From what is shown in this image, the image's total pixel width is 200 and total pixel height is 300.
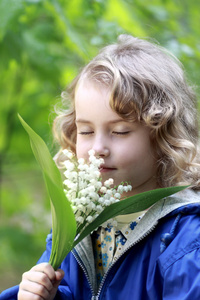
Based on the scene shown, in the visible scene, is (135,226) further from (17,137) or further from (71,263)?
(17,137)

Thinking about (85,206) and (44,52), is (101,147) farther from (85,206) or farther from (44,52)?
(44,52)

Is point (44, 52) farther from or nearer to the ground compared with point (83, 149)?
farther from the ground

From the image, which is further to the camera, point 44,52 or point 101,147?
point 44,52

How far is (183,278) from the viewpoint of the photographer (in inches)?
41.1

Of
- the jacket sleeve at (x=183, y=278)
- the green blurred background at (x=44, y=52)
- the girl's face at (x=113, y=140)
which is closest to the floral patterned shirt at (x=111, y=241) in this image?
the girl's face at (x=113, y=140)

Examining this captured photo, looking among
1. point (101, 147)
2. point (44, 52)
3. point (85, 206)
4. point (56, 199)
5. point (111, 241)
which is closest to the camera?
point (56, 199)

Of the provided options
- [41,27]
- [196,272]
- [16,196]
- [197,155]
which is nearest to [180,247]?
[196,272]

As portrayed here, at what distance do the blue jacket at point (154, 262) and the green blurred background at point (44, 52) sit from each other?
58 cm

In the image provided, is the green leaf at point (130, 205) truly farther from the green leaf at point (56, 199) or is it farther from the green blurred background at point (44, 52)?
the green blurred background at point (44, 52)

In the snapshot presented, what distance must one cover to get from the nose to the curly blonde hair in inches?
3.3

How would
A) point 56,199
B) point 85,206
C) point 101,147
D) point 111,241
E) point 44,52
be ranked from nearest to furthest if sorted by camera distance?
point 56,199, point 85,206, point 101,147, point 111,241, point 44,52

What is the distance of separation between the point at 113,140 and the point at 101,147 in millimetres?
42

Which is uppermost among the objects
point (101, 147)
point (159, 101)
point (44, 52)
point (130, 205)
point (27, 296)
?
point (44, 52)

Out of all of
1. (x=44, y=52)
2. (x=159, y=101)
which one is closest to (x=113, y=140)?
(x=159, y=101)
